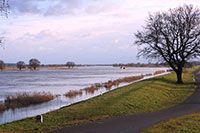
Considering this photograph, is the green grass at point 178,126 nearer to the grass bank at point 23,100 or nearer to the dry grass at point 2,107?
the dry grass at point 2,107

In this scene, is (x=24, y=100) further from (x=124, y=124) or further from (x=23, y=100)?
(x=124, y=124)

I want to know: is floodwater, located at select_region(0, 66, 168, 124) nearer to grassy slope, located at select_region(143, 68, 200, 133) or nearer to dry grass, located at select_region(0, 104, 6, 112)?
dry grass, located at select_region(0, 104, 6, 112)

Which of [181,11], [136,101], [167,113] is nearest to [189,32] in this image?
[181,11]

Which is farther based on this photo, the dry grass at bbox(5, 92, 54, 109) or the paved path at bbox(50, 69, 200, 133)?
the dry grass at bbox(5, 92, 54, 109)

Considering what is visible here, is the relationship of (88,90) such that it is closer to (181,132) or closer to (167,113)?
(167,113)

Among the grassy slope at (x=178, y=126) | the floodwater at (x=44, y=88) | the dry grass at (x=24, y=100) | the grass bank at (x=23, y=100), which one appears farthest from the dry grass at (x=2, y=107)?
the grassy slope at (x=178, y=126)

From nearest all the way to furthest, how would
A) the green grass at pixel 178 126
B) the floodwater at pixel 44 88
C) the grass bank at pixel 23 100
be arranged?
the green grass at pixel 178 126 → the floodwater at pixel 44 88 → the grass bank at pixel 23 100

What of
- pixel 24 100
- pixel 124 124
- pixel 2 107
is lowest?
pixel 2 107

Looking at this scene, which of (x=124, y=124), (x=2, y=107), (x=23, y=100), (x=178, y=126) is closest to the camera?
(x=178, y=126)

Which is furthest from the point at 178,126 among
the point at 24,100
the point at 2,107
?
the point at 24,100

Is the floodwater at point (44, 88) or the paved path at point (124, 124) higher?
the paved path at point (124, 124)

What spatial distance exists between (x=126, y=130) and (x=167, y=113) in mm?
4840

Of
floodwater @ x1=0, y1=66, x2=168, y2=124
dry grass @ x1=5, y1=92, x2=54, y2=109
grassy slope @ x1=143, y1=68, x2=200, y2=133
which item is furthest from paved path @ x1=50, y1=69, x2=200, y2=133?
dry grass @ x1=5, y1=92, x2=54, y2=109

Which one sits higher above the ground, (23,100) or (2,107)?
(23,100)
